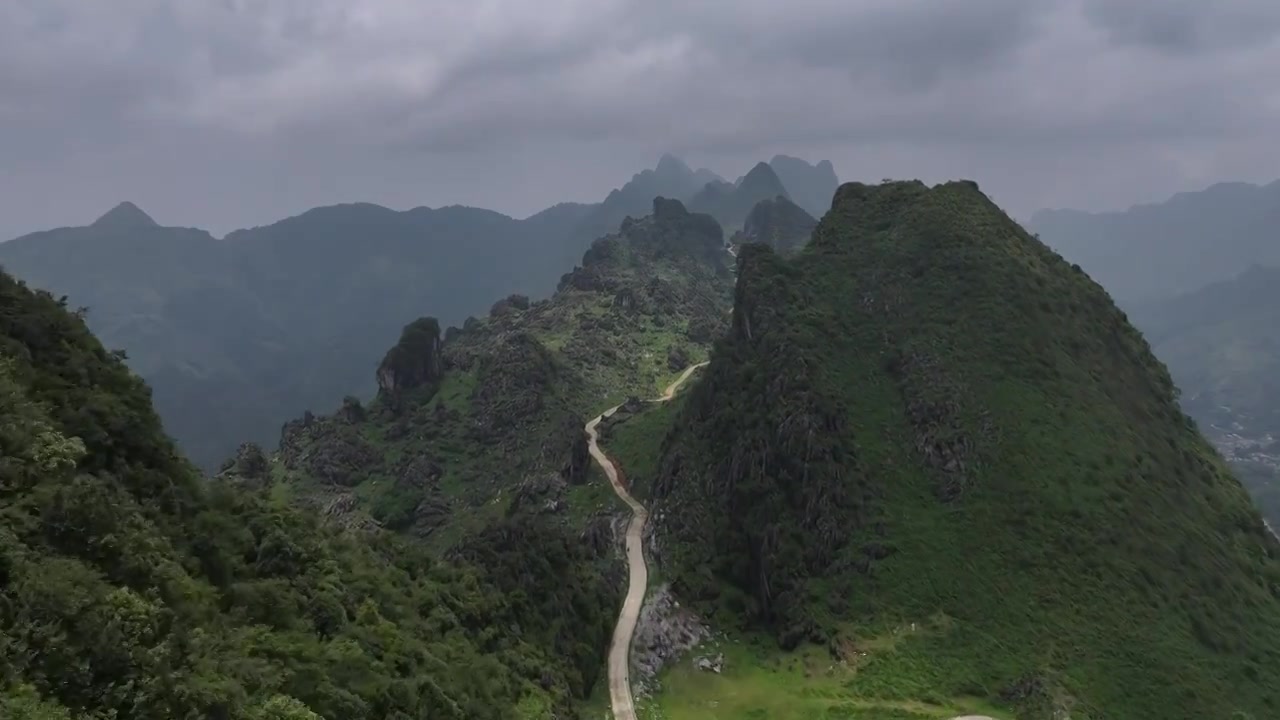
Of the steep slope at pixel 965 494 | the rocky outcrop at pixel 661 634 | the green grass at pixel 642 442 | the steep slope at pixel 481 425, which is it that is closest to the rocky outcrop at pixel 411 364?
the steep slope at pixel 481 425

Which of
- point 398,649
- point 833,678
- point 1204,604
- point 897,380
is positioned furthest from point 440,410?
point 1204,604

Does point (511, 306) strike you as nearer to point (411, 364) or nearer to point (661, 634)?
point (411, 364)

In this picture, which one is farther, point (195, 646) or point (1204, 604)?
point (1204, 604)

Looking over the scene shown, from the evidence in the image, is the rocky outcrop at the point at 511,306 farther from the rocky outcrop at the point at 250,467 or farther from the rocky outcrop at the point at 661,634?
the rocky outcrop at the point at 661,634

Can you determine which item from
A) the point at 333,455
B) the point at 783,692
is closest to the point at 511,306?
the point at 333,455

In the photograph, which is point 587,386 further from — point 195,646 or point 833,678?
point 195,646

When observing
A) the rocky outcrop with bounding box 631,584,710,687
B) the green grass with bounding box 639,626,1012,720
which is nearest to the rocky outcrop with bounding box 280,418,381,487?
the rocky outcrop with bounding box 631,584,710,687

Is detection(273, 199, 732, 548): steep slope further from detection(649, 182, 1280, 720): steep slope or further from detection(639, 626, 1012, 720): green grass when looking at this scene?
detection(639, 626, 1012, 720): green grass
